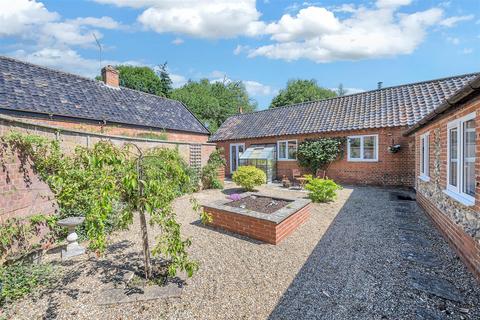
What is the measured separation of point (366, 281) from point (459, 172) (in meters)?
2.92

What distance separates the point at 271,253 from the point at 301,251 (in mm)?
669

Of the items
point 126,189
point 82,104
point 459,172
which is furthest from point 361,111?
point 82,104

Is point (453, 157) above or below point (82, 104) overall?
below

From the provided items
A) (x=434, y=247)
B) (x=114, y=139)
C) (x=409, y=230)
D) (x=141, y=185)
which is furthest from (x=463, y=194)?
(x=114, y=139)

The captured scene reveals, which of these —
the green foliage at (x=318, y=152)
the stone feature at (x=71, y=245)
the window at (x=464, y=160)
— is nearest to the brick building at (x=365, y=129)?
the green foliage at (x=318, y=152)

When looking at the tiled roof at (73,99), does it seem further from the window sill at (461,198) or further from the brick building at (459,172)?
the window sill at (461,198)

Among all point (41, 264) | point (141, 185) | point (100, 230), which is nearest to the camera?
point (100, 230)

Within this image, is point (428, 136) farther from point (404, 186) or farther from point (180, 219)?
point (180, 219)

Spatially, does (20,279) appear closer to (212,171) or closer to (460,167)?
(460,167)

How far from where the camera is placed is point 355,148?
13.8 meters

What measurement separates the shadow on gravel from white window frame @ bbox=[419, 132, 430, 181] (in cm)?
193

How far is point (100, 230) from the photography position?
2.96 meters

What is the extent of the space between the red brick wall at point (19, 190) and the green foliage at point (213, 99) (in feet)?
103

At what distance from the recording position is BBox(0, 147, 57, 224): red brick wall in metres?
4.29
